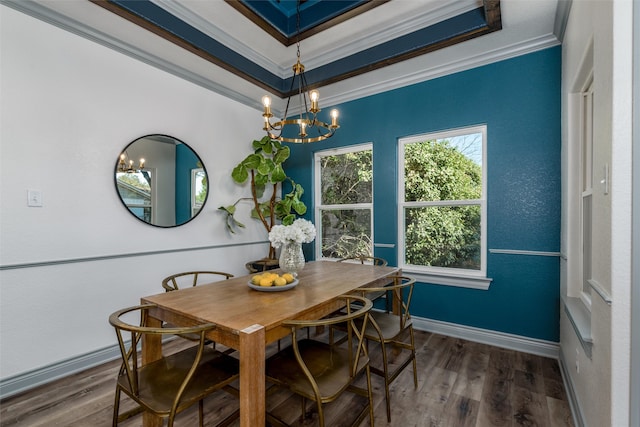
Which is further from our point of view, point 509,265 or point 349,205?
point 349,205

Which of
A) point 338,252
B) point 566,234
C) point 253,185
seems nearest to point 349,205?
point 338,252

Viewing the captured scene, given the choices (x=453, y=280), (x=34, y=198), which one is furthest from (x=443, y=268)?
(x=34, y=198)

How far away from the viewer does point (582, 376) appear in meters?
1.66

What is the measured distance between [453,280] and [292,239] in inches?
75.2

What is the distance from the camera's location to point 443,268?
3.20 m

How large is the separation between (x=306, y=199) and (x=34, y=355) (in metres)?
3.12

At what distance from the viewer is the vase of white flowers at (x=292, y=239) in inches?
82.4

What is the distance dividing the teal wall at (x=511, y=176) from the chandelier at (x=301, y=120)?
3.78 feet

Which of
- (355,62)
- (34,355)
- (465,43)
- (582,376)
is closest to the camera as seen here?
(582,376)

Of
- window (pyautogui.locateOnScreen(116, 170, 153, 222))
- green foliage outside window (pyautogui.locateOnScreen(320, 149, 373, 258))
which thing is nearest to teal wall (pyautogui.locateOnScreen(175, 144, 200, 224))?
window (pyautogui.locateOnScreen(116, 170, 153, 222))

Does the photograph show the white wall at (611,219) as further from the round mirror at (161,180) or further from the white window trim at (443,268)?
the round mirror at (161,180)

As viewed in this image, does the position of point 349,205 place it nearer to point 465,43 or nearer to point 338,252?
point 338,252

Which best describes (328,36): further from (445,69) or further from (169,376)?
(169,376)

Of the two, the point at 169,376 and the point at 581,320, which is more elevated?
the point at 581,320
